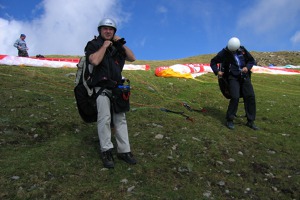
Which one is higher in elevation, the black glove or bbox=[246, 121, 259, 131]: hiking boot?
the black glove

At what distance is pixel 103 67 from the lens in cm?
701

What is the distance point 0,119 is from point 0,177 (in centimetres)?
354

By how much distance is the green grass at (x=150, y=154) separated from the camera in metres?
6.32

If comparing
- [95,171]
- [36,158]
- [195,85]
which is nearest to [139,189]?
[95,171]

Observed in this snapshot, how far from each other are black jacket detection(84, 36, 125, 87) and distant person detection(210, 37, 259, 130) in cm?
529

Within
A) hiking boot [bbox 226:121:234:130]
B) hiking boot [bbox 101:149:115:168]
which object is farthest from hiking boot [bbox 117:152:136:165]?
hiking boot [bbox 226:121:234:130]

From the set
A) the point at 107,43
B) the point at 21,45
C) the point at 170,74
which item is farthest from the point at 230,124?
the point at 21,45

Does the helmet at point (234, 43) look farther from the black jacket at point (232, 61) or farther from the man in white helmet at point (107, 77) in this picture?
the man in white helmet at point (107, 77)

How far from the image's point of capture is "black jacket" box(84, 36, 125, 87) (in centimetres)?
697

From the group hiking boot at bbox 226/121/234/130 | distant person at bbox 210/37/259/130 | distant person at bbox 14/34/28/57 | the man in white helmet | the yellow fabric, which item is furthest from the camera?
distant person at bbox 14/34/28/57

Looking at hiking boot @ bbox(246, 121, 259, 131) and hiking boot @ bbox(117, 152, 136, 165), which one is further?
hiking boot @ bbox(246, 121, 259, 131)

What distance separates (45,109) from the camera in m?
10.9

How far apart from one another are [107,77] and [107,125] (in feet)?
3.50

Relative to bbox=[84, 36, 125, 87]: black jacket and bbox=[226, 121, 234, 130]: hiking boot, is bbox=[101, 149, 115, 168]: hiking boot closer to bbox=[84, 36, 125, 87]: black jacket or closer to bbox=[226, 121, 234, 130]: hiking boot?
bbox=[84, 36, 125, 87]: black jacket
